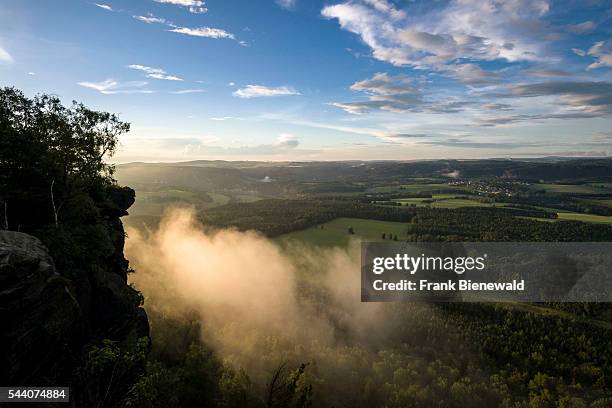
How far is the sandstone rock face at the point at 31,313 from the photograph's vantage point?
16.7 m

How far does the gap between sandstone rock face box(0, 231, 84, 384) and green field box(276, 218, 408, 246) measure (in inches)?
5799

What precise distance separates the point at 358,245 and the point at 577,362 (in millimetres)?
86751

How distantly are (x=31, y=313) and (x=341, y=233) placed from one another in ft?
540

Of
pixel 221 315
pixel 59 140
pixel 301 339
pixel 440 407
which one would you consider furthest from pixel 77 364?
pixel 221 315

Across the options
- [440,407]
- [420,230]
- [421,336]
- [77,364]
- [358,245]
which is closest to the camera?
[77,364]

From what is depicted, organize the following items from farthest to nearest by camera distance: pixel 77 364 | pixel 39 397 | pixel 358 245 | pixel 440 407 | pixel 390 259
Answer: pixel 358 245, pixel 390 259, pixel 440 407, pixel 77 364, pixel 39 397

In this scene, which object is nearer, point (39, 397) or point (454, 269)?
point (39, 397)

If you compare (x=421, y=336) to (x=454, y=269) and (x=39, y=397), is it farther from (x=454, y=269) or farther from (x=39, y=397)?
(x=39, y=397)

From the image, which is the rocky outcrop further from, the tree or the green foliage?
the tree

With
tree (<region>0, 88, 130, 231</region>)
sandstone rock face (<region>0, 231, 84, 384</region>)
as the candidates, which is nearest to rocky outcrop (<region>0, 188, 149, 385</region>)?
sandstone rock face (<region>0, 231, 84, 384</region>)

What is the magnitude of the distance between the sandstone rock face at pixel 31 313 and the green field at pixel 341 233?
483ft

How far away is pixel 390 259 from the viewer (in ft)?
485

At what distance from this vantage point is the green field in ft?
557

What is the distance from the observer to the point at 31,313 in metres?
17.6
